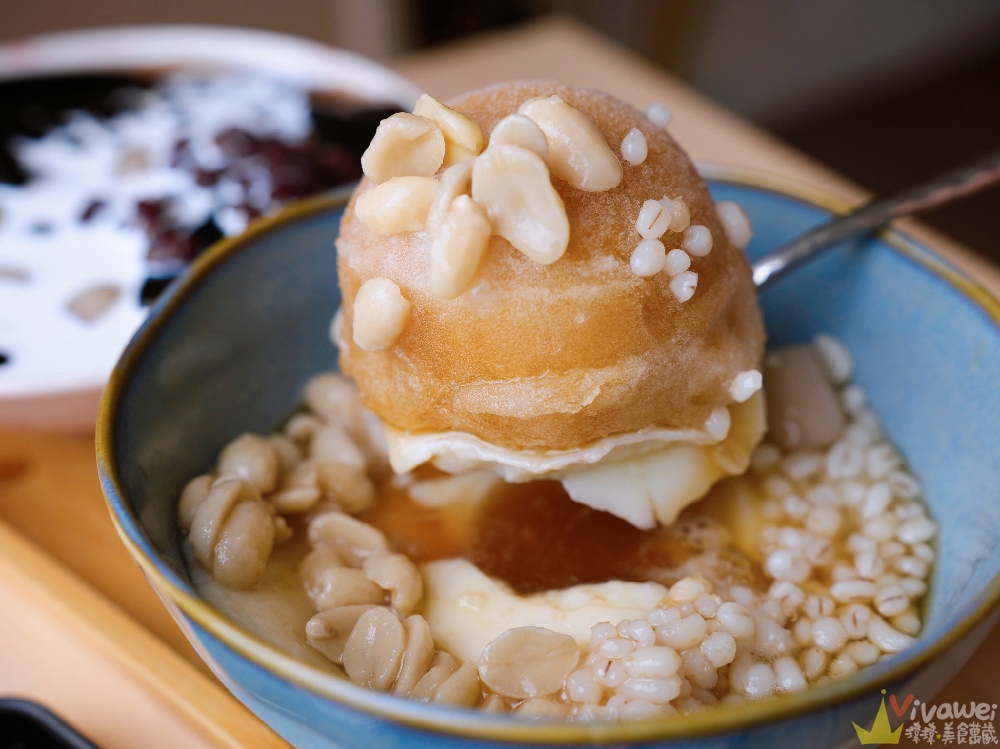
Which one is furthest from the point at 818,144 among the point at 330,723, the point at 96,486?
the point at 330,723

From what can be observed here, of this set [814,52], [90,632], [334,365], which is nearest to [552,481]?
[334,365]

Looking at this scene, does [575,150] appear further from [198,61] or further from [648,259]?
[198,61]

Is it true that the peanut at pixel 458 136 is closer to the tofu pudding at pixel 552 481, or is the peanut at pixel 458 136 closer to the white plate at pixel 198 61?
the tofu pudding at pixel 552 481

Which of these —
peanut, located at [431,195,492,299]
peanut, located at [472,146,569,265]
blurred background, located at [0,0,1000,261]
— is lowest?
blurred background, located at [0,0,1000,261]

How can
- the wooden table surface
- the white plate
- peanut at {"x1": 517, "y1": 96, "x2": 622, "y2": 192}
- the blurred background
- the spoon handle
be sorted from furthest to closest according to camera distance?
1. the blurred background
2. the white plate
3. the spoon handle
4. the wooden table surface
5. peanut at {"x1": 517, "y1": 96, "x2": 622, "y2": 192}

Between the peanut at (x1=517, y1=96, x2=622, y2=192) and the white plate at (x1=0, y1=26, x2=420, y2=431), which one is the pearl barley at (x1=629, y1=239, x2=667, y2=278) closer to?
the peanut at (x1=517, y1=96, x2=622, y2=192)

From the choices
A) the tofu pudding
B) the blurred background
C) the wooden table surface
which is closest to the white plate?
the wooden table surface

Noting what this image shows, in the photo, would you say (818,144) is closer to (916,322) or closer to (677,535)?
(916,322)

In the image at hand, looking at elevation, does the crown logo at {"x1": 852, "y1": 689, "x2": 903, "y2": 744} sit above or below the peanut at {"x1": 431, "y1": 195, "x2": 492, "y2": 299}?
below
